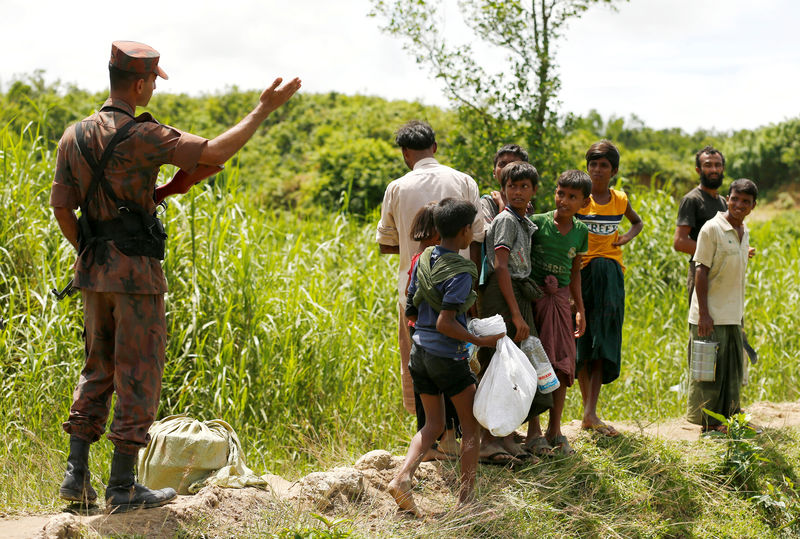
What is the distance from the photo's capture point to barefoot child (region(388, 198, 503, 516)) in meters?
3.72

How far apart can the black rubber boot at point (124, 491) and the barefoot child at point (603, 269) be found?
284 cm

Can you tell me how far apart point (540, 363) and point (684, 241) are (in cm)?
202

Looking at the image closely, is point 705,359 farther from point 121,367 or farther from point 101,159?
point 101,159

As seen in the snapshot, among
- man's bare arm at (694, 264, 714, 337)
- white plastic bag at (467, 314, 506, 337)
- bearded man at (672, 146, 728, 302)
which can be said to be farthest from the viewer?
bearded man at (672, 146, 728, 302)

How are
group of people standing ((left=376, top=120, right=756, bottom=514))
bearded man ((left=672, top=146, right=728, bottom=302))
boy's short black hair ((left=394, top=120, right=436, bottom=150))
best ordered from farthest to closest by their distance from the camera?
bearded man ((left=672, top=146, right=728, bottom=302)) → boy's short black hair ((left=394, top=120, right=436, bottom=150)) → group of people standing ((left=376, top=120, right=756, bottom=514))

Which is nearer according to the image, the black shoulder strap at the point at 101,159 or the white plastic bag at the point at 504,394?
the black shoulder strap at the point at 101,159

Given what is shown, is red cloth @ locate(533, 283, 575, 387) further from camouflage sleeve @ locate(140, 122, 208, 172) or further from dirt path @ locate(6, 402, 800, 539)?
camouflage sleeve @ locate(140, 122, 208, 172)

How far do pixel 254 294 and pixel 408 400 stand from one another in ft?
6.58

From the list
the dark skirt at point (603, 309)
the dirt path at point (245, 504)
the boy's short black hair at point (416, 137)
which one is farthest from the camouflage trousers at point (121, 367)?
the dark skirt at point (603, 309)

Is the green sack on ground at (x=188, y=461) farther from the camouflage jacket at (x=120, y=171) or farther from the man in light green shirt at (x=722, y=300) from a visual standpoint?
the man in light green shirt at (x=722, y=300)

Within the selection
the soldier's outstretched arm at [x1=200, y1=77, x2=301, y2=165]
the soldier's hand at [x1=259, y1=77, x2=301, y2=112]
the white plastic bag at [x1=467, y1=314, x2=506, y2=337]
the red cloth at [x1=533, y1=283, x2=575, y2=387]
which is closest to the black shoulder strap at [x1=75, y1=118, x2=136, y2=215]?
the soldier's outstretched arm at [x1=200, y1=77, x2=301, y2=165]

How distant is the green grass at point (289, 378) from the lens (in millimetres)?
4426

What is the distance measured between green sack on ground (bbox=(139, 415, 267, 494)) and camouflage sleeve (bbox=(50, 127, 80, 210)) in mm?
1241

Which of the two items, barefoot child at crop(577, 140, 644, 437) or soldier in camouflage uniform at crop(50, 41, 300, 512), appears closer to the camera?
soldier in camouflage uniform at crop(50, 41, 300, 512)
